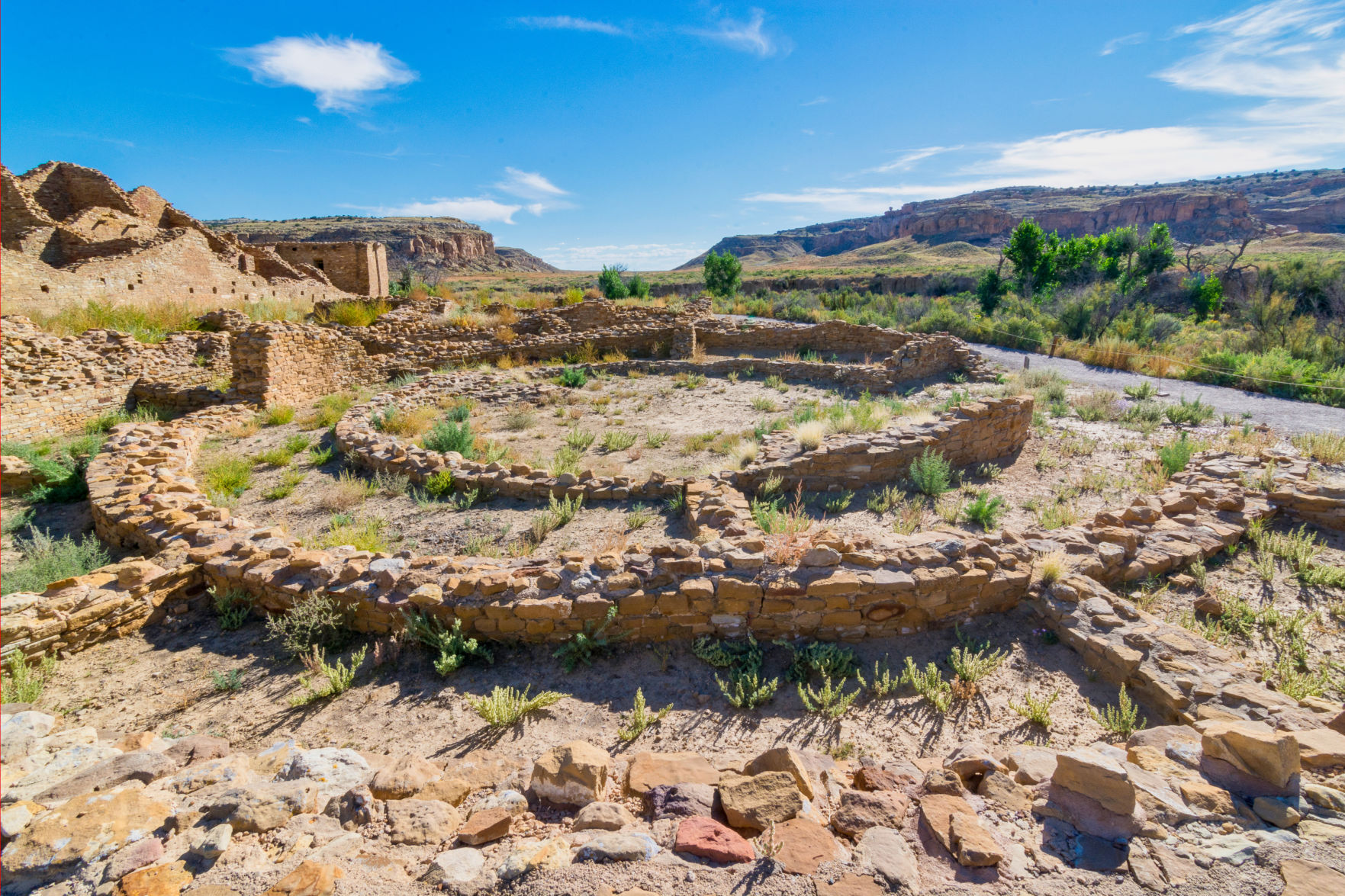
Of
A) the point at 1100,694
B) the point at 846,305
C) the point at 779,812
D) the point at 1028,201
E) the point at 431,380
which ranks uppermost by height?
the point at 1028,201

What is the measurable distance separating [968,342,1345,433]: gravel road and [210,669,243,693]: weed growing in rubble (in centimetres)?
1401

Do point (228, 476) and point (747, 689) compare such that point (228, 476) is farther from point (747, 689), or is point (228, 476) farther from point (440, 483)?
point (747, 689)

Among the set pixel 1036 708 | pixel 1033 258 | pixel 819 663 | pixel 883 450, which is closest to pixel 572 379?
pixel 883 450

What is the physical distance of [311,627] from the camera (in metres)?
4.37

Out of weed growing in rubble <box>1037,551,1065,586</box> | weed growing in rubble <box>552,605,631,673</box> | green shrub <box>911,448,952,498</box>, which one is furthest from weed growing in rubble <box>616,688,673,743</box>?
green shrub <box>911,448,952,498</box>

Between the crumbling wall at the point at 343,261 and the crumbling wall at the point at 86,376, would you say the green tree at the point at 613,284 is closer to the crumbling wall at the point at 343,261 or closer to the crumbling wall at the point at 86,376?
the crumbling wall at the point at 343,261

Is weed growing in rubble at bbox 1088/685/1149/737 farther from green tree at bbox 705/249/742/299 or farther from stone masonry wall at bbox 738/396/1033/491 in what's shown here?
green tree at bbox 705/249/742/299

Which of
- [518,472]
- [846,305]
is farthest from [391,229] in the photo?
[518,472]

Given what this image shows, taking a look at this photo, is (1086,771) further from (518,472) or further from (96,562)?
(96,562)

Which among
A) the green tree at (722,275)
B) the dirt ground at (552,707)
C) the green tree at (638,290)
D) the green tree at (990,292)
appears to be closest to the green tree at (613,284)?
the green tree at (638,290)

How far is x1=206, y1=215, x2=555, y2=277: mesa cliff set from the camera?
57281 millimetres

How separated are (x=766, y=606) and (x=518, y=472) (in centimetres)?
438

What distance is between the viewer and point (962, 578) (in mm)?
4488

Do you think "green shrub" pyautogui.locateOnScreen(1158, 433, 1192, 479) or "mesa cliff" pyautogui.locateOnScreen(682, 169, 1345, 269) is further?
"mesa cliff" pyautogui.locateOnScreen(682, 169, 1345, 269)
